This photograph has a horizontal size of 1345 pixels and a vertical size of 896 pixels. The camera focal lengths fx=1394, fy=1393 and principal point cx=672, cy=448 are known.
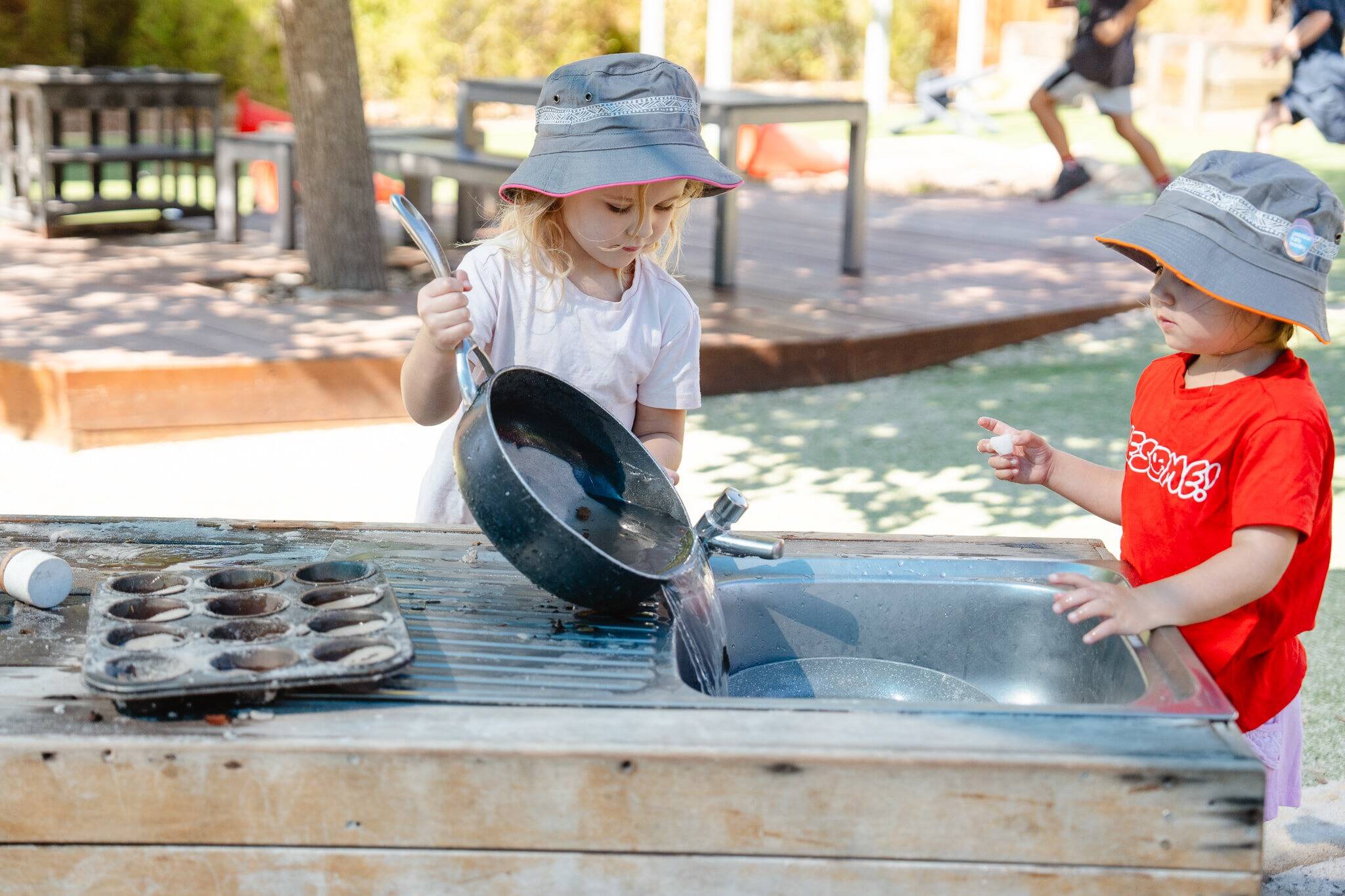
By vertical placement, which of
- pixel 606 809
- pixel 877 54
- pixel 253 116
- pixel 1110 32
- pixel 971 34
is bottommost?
pixel 606 809

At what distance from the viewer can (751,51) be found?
54.5ft

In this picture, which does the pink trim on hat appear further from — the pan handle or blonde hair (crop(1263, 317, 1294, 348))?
blonde hair (crop(1263, 317, 1294, 348))

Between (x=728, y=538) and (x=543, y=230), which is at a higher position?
(x=543, y=230)

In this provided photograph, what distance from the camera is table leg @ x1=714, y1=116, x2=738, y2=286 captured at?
568 centimetres

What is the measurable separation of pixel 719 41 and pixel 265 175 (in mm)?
4389

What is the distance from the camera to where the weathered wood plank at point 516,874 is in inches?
47.6

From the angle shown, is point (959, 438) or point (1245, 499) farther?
point (959, 438)

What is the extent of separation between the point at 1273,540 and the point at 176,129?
7.22 meters

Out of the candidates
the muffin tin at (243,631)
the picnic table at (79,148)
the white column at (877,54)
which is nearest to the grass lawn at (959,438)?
the muffin tin at (243,631)

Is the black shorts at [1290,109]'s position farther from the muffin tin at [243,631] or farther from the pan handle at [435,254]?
the muffin tin at [243,631]

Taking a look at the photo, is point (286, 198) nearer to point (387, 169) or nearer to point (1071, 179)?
point (387, 169)

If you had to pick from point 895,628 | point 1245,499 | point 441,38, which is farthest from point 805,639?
point 441,38

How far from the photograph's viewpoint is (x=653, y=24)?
10.6 metres

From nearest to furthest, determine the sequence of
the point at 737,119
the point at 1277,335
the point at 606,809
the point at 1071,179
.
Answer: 1. the point at 606,809
2. the point at 1277,335
3. the point at 737,119
4. the point at 1071,179
